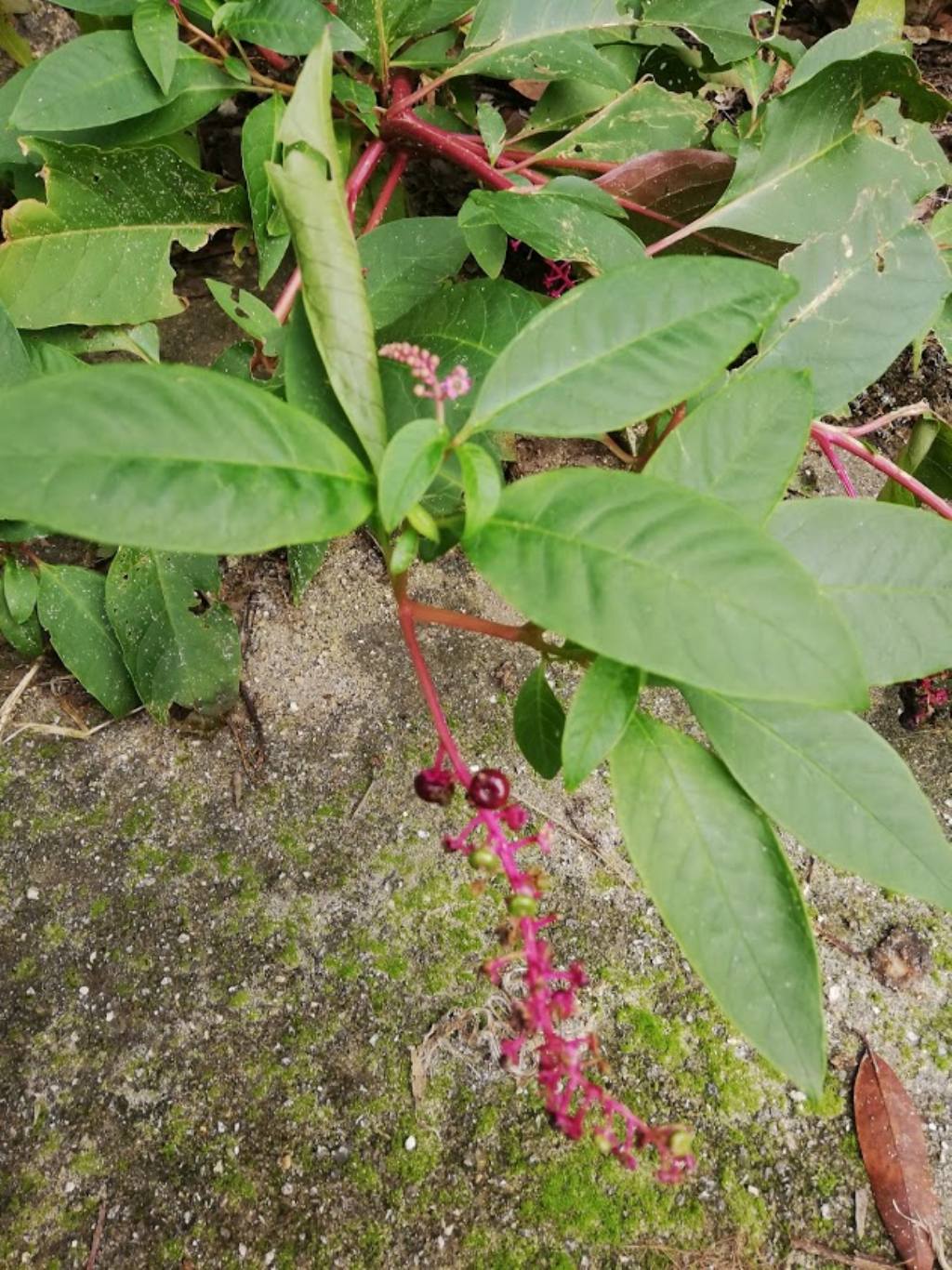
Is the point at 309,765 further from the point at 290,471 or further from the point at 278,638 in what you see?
the point at 290,471

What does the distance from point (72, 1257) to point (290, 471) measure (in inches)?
31.3

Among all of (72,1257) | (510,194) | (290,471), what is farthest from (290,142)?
(72,1257)

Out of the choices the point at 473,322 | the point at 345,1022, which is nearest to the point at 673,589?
the point at 473,322

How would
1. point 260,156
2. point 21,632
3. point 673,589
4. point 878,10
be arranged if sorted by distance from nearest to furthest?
point 673,589 → point 260,156 → point 21,632 → point 878,10

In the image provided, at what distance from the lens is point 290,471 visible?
2.33ft

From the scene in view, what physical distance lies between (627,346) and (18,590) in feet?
2.90

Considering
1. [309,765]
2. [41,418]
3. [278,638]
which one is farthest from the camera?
[278,638]

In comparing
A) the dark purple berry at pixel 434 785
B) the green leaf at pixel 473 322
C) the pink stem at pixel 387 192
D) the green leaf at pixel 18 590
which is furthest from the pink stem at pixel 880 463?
the green leaf at pixel 18 590

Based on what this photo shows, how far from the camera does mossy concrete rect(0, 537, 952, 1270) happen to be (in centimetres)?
98

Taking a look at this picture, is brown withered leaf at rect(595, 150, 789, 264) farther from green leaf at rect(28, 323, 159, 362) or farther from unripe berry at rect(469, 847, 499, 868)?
unripe berry at rect(469, 847, 499, 868)

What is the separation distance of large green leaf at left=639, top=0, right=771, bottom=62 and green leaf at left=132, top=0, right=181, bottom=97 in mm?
638

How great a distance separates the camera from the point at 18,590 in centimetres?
129

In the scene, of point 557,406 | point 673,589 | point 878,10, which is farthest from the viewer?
point 878,10

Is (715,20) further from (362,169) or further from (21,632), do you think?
(21,632)
